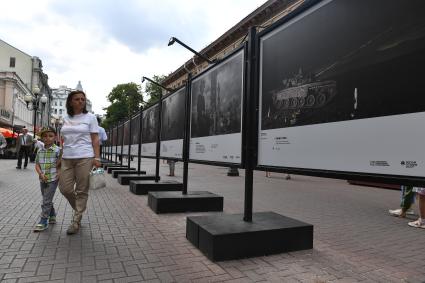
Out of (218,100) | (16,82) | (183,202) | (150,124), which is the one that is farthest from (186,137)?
(16,82)

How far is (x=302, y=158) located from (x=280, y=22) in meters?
1.57

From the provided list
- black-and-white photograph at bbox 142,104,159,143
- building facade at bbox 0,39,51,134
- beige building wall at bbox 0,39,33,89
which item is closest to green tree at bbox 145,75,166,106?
building facade at bbox 0,39,51,134

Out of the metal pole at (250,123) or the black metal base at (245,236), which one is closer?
the black metal base at (245,236)

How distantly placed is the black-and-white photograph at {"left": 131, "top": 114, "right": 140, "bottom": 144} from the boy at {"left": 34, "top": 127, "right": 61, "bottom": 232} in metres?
7.03

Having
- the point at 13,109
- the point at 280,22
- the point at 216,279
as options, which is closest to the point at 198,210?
the point at 216,279

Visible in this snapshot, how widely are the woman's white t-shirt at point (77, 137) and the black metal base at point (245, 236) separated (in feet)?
5.76

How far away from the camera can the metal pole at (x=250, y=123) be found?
4395 millimetres

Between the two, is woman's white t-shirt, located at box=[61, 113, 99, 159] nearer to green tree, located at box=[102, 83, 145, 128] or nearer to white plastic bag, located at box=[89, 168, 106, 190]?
white plastic bag, located at box=[89, 168, 106, 190]

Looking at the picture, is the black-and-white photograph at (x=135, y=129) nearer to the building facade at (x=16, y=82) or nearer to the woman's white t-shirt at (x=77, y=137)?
the woman's white t-shirt at (x=77, y=137)

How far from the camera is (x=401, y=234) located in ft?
18.4

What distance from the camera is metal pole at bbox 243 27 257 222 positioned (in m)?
4.39

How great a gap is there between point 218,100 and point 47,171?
2.68m

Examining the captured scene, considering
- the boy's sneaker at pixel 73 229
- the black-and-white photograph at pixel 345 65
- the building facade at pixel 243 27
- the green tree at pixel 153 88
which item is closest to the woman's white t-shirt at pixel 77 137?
the boy's sneaker at pixel 73 229

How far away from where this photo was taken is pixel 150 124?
34.7ft
